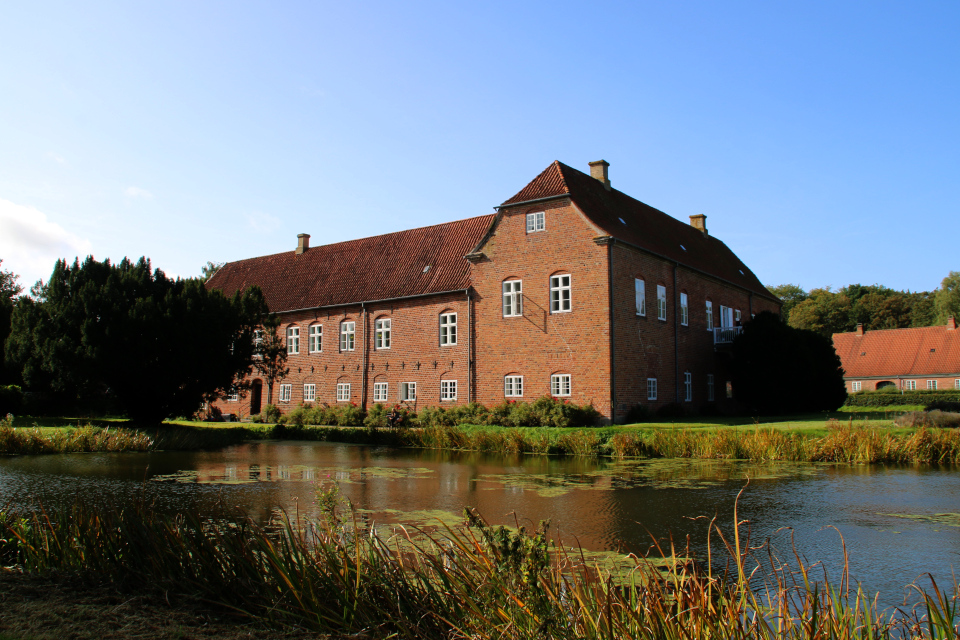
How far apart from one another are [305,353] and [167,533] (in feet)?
101

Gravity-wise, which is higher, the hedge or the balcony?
the balcony

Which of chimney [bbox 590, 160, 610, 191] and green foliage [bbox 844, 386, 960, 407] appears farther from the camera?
green foliage [bbox 844, 386, 960, 407]

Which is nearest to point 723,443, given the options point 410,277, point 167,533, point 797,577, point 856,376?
point 797,577

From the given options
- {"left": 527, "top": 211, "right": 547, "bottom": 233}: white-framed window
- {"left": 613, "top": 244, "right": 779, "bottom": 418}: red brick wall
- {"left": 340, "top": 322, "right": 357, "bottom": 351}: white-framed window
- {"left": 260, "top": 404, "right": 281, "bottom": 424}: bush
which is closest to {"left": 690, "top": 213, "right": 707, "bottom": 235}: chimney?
{"left": 613, "top": 244, "right": 779, "bottom": 418}: red brick wall

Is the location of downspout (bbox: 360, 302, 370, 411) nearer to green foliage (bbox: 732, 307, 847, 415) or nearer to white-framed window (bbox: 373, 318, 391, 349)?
white-framed window (bbox: 373, 318, 391, 349)

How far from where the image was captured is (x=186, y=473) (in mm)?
14117

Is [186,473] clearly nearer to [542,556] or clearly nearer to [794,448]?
[542,556]

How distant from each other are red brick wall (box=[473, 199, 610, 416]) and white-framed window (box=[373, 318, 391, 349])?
5.46 m

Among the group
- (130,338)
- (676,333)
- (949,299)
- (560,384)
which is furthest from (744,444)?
(949,299)

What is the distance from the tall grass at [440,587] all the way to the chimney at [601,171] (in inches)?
1035

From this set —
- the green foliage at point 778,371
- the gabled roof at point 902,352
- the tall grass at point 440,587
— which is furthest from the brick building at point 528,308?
the gabled roof at point 902,352

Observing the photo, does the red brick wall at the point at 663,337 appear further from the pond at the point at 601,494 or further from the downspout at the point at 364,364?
the downspout at the point at 364,364

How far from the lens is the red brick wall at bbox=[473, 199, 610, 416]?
25578mm

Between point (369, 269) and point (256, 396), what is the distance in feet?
29.7
